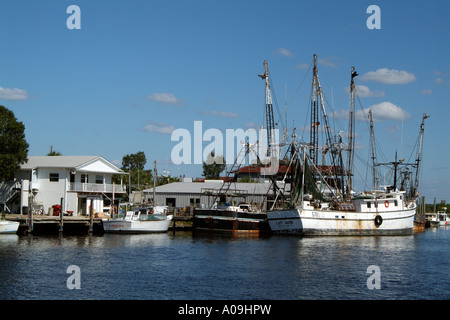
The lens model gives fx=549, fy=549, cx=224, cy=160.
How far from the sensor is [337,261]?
149ft

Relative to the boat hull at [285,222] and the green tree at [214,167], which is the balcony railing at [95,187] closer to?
the boat hull at [285,222]

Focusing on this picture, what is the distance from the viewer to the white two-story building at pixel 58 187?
244ft

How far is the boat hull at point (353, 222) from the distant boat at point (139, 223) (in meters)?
17.4

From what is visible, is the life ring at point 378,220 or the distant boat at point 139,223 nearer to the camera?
the distant boat at point 139,223

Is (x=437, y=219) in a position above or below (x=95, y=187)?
below

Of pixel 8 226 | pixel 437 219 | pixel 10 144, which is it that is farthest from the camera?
pixel 437 219

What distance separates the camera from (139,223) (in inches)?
2638

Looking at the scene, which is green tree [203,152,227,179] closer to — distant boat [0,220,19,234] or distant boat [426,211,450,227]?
distant boat [426,211,450,227]

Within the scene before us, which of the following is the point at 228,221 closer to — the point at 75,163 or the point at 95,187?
the point at 95,187

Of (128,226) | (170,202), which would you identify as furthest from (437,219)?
(128,226)

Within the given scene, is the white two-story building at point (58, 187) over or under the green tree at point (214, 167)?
under

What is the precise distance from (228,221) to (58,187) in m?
24.1
